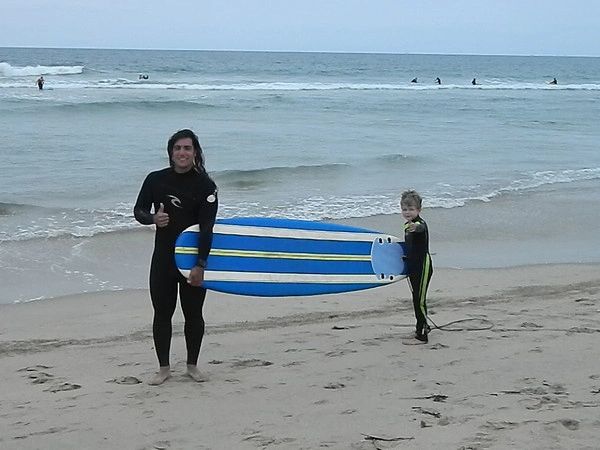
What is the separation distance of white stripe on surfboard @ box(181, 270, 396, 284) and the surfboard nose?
4 centimetres

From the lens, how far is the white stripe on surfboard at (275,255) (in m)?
4.19

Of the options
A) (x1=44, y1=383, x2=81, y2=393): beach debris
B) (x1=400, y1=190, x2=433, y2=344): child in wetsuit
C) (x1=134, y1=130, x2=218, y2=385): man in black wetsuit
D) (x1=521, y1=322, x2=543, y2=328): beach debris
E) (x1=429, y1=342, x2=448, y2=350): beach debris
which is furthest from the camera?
(x1=521, y1=322, x2=543, y2=328): beach debris

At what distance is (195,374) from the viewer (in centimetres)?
444

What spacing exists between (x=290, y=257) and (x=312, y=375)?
37.5 inches

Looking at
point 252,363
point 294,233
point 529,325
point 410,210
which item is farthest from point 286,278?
point 529,325

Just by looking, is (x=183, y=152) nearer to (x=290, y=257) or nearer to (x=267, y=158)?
(x=290, y=257)

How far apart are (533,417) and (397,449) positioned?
2.42 feet

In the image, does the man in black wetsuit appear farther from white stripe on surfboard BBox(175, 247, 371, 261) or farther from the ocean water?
the ocean water

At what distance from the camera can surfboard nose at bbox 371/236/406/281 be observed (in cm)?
546

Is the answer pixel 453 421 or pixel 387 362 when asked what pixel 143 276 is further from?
pixel 453 421

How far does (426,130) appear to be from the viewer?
24.2 meters

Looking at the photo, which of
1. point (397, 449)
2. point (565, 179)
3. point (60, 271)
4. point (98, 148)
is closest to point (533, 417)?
point (397, 449)

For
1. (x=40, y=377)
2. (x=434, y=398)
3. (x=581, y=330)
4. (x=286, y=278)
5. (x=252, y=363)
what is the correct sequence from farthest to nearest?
(x=581, y=330), (x=286, y=278), (x=252, y=363), (x=40, y=377), (x=434, y=398)

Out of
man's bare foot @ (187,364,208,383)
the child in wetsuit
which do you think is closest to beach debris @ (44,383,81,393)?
man's bare foot @ (187,364,208,383)
